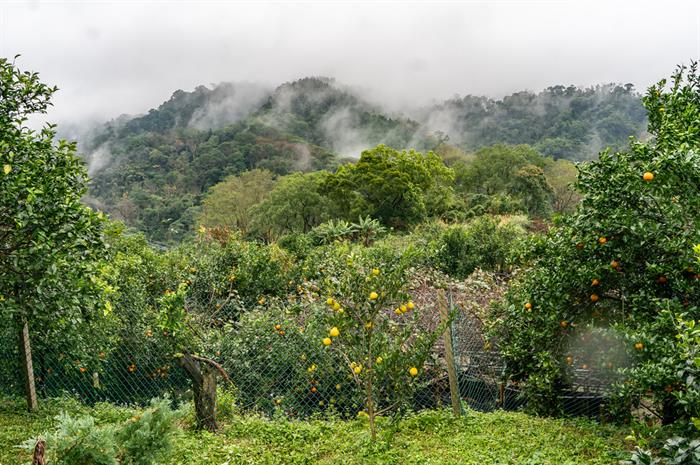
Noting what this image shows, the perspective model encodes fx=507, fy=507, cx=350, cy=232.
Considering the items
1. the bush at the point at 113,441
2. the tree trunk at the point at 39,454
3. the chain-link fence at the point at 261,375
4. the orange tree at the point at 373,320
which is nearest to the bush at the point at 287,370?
the chain-link fence at the point at 261,375

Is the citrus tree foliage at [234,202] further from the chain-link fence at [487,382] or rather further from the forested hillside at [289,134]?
the chain-link fence at [487,382]

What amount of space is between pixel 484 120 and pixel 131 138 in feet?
174

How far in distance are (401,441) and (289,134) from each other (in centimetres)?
6869

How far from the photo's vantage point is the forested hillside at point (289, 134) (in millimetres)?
54406

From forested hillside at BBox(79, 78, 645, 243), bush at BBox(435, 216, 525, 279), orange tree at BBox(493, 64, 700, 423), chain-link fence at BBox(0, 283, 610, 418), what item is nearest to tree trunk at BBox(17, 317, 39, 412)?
chain-link fence at BBox(0, 283, 610, 418)

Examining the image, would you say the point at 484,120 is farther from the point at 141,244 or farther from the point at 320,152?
the point at 141,244

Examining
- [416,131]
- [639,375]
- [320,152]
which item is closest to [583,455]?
[639,375]

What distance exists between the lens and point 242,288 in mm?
10586

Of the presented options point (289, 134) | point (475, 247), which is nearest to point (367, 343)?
point (475, 247)

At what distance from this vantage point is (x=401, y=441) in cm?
427

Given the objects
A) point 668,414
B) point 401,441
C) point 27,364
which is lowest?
point 401,441

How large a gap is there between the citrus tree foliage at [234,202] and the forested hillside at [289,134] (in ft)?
16.6

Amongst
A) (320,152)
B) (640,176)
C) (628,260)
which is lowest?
(628,260)

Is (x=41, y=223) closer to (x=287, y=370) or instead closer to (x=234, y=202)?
(x=287, y=370)
